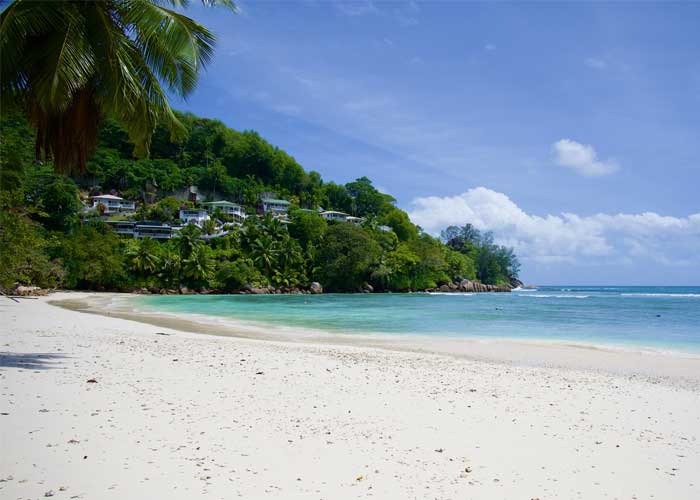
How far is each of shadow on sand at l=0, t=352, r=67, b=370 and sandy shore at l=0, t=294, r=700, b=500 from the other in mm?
30

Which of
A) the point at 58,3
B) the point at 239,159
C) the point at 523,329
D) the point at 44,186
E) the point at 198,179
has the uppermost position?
the point at 239,159

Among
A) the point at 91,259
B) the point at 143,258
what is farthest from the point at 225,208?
the point at 91,259

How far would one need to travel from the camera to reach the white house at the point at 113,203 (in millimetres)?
80875

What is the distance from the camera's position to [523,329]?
68.3 feet

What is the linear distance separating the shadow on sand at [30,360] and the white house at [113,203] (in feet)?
263

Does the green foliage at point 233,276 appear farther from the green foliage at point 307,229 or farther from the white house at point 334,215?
the white house at point 334,215

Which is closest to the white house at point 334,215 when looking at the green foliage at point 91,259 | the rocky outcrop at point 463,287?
the rocky outcrop at point 463,287

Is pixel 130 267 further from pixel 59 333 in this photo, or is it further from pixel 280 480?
pixel 280 480

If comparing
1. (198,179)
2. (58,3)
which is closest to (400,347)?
(58,3)

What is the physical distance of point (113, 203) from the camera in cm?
8238

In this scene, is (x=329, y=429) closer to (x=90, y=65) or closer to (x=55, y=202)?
(x=90, y=65)

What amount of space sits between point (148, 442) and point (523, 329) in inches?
757

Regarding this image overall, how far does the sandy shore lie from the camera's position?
3.77m

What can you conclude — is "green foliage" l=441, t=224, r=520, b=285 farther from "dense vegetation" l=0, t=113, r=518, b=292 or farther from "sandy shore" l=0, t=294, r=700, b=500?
"sandy shore" l=0, t=294, r=700, b=500
